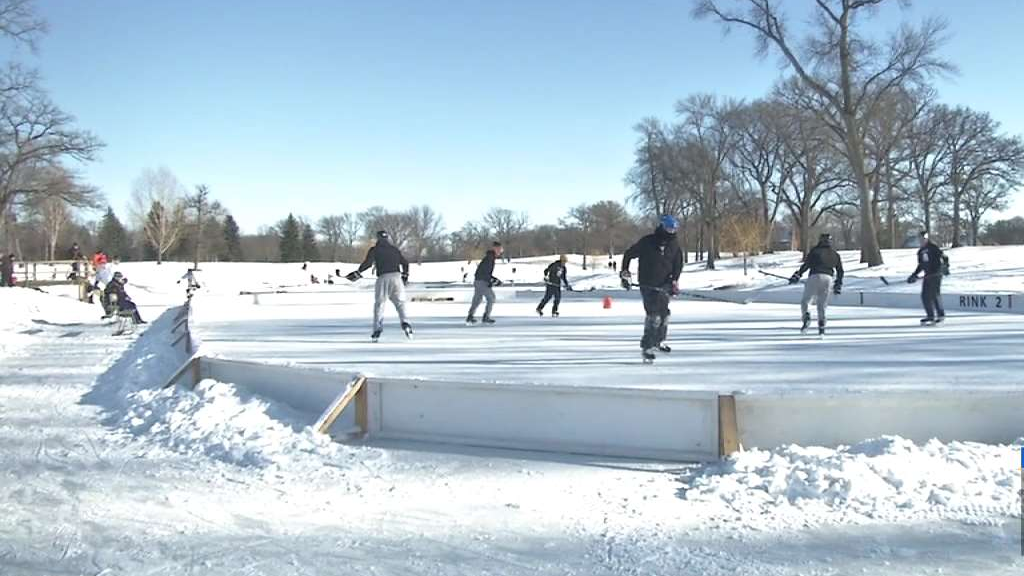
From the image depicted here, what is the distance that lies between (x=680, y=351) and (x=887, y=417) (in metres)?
5.02

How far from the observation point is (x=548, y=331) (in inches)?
564

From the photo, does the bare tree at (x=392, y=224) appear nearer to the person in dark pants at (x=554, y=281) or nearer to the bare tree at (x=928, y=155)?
the bare tree at (x=928, y=155)

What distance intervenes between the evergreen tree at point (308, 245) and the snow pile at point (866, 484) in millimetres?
101222

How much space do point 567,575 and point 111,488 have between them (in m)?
3.51

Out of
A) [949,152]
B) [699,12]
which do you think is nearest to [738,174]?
[949,152]

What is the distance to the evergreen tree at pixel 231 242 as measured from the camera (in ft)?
323

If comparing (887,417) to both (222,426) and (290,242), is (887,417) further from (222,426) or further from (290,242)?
(290,242)

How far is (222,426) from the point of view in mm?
6840

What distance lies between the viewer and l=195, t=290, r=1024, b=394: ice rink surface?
7.81 meters

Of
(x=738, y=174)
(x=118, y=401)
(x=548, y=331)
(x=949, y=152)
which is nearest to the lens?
(x=118, y=401)

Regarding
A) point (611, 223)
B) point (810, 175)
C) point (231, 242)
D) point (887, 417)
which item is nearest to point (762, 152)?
point (810, 175)

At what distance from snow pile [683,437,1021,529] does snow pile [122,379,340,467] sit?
3.14 meters

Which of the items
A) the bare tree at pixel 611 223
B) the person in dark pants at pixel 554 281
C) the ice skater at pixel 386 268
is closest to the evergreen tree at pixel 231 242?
the bare tree at pixel 611 223

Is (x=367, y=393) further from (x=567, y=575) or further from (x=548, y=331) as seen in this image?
(x=548, y=331)
